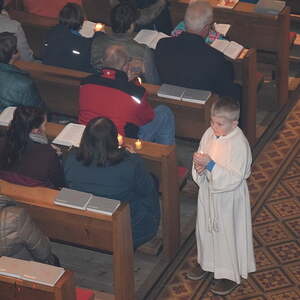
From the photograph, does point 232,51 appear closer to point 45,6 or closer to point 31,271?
point 45,6

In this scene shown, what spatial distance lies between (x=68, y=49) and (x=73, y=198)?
8.16 ft

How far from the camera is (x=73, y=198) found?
596 centimetres

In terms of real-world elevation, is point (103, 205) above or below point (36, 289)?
above

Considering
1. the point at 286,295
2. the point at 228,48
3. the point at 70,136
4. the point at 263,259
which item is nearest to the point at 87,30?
the point at 228,48

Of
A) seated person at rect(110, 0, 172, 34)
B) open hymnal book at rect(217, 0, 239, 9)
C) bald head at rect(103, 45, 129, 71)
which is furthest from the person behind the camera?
seated person at rect(110, 0, 172, 34)

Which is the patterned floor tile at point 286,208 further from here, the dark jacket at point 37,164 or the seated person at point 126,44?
the dark jacket at point 37,164

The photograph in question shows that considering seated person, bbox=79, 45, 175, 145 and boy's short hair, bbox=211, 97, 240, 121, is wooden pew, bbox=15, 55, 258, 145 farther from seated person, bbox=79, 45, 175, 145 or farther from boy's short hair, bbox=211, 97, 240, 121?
boy's short hair, bbox=211, 97, 240, 121

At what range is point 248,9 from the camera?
8.88 m

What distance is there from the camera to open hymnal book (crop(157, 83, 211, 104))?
7.13 meters

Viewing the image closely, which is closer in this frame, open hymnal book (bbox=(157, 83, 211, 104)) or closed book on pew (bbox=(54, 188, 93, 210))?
closed book on pew (bbox=(54, 188, 93, 210))

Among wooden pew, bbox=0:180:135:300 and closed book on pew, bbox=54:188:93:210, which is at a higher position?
closed book on pew, bbox=54:188:93:210

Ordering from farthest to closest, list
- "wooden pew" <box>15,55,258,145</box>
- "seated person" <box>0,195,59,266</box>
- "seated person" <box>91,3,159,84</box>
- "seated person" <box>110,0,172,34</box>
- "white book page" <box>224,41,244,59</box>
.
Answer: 1. "seated person" <box>110,0,172,34</box>
2. "white book page" <box>224,41,244,59</box>
3. "seated person" <box>91,3,159,84</box>
4. "wooden pew" <box>15,55,258,145</box>
5. "seated person" <box>0,195,59,266</box>

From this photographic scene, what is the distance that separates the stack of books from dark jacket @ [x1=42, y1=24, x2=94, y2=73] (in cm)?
237

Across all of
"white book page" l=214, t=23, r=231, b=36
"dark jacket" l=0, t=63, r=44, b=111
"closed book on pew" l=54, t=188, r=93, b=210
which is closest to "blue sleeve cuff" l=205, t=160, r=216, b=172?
"closed book on pew" l=54, t=188, r=93, b=210
